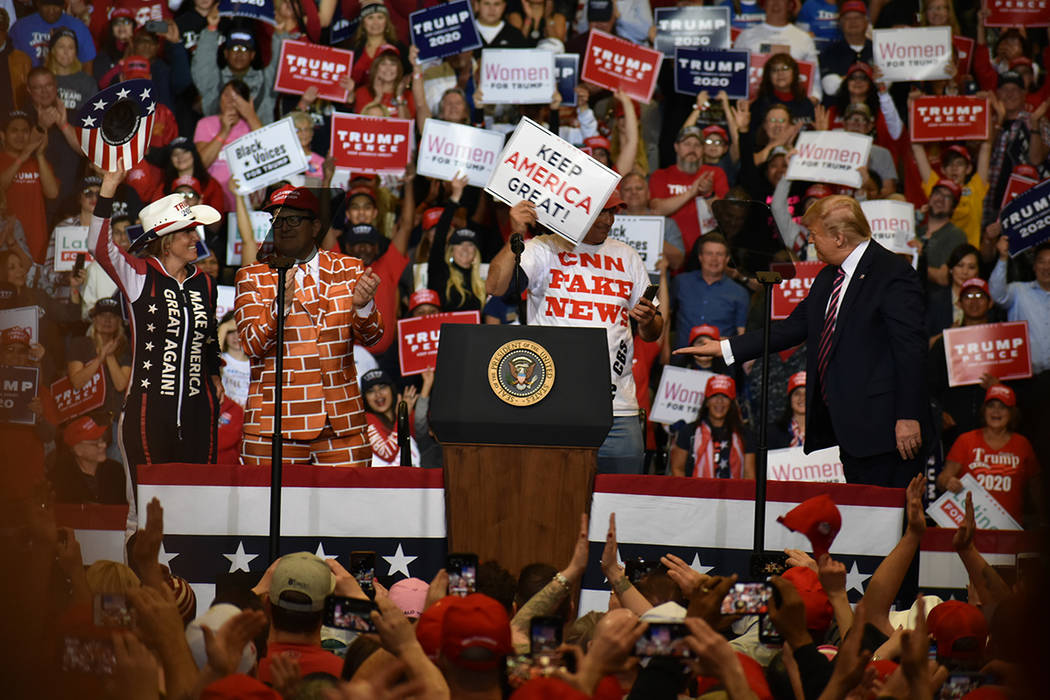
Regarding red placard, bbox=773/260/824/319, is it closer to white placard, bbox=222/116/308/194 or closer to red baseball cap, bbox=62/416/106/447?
white placard, bbox=222/116/308/194

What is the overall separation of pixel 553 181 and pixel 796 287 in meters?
3.46

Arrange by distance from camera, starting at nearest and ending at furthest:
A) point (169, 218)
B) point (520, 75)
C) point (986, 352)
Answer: point (169, 218) < point (986, 352) < point (520, 75)

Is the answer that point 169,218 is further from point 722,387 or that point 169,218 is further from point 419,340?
point 722,387

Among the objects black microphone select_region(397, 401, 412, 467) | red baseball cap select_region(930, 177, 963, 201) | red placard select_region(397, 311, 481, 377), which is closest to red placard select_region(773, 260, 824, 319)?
red baseball cap select_region(930, 177, 963, 201)

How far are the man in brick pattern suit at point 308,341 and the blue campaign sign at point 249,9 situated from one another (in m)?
4.63

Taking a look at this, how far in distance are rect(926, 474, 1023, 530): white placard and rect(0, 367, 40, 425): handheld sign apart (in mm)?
4910

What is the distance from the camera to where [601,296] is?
235 inches

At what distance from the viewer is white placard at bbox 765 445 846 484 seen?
23.0 feet

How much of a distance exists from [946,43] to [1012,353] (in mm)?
3142

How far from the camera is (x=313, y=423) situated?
577cm

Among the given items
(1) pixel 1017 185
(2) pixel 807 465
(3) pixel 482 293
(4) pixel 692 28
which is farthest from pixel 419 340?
(1) pixel 1017 185

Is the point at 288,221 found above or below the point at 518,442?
above

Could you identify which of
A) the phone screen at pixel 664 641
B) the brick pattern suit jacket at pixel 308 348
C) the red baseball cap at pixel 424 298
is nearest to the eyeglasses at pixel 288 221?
the brick pattern suit jacket at pixel 308 348

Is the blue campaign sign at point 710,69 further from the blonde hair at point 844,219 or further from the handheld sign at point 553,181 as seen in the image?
the blonde hair at point 844,219
